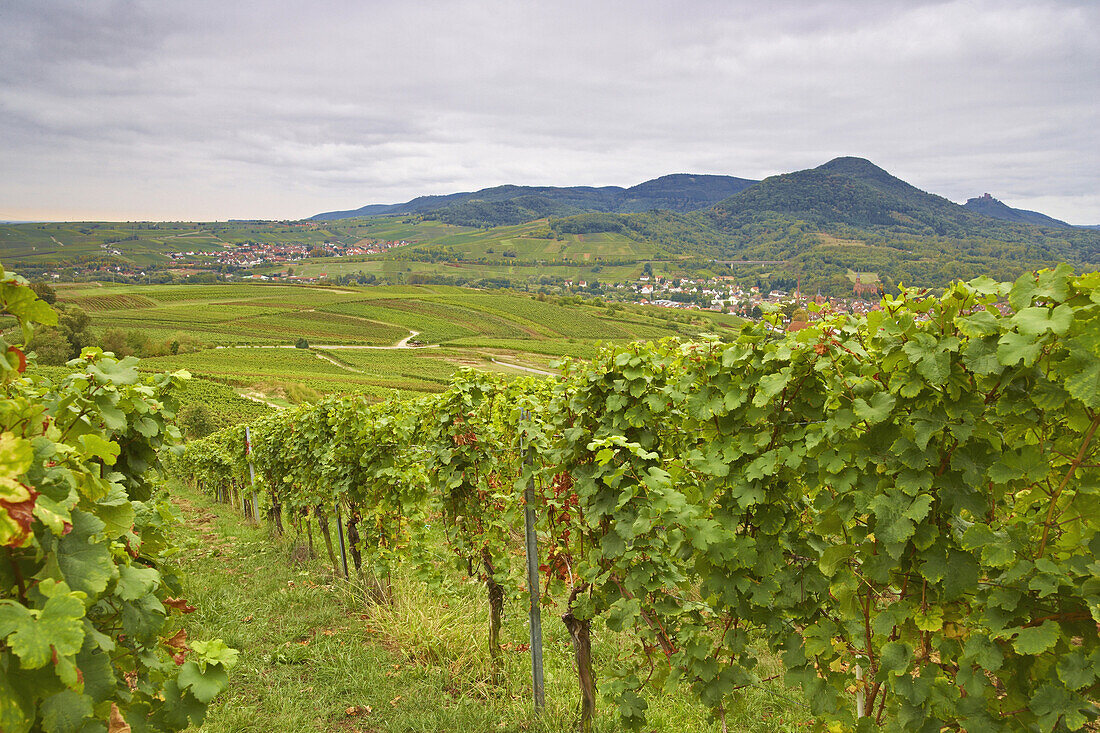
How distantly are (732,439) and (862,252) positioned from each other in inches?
5741

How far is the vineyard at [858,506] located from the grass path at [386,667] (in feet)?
3.11

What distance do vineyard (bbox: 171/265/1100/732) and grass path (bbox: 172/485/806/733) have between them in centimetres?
95

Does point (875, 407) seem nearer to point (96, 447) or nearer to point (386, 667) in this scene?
point (96, 447)

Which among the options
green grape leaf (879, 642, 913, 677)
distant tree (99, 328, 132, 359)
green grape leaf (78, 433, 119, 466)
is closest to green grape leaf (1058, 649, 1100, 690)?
green grape leaf (879, 642, 913, 677)

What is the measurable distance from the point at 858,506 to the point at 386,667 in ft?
14.8

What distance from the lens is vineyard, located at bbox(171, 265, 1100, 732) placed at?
2014mm

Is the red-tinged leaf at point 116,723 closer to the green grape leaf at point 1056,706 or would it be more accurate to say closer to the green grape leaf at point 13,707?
the green grape leaf at point 13,707

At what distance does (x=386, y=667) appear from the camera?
202 inches

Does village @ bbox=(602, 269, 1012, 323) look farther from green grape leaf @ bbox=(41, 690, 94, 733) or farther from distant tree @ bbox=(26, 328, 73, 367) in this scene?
distant tree @ bbox=(26, 328, 73, 367)

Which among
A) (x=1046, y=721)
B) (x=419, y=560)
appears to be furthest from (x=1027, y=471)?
(x=419, y=560)

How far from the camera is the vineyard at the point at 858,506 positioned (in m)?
2.01

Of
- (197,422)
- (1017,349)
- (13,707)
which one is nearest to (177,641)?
(13,707)

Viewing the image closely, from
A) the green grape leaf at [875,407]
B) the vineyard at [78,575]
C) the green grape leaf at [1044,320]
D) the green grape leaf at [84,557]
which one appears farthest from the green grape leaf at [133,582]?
the green grape leaf at [1044,320]

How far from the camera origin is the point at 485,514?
5578 millimetres
